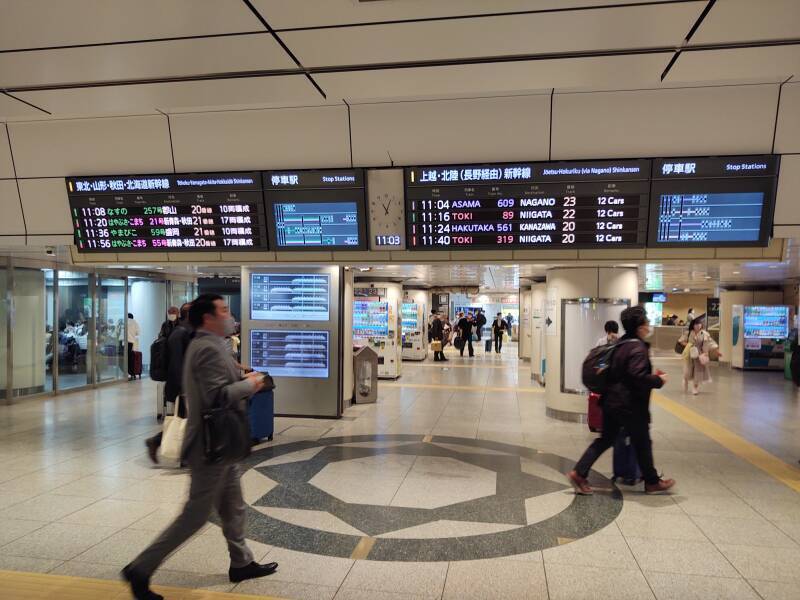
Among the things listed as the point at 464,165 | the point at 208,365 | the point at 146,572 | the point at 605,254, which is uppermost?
the point at 464,165

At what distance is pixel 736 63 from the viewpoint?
3340mm

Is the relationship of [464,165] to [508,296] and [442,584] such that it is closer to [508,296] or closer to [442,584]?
[442,584]

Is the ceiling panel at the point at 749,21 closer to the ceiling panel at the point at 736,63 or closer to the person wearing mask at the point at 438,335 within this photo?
the ceiling panel at the point at 736,63

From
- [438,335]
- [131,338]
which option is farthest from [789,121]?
[438,335]

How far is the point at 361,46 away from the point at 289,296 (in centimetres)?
609

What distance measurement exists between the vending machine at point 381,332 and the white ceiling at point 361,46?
1034 centimetres

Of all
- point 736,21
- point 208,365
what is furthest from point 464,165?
point 208,365

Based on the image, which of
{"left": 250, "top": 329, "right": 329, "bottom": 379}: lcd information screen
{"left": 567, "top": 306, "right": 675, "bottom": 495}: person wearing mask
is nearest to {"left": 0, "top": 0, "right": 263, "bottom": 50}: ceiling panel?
{"left": 567, "top": 306, "right": 675, "bottom": 495}: person wearing mask

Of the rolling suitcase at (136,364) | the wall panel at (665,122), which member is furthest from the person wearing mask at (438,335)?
the wall panel at (665,122)

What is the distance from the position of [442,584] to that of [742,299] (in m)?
19.3

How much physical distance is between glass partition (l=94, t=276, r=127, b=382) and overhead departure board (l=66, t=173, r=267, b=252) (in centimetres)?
781

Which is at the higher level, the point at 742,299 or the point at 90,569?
the point at 742,299

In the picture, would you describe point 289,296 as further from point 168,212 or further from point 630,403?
point 630,403

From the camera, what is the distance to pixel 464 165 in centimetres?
479
